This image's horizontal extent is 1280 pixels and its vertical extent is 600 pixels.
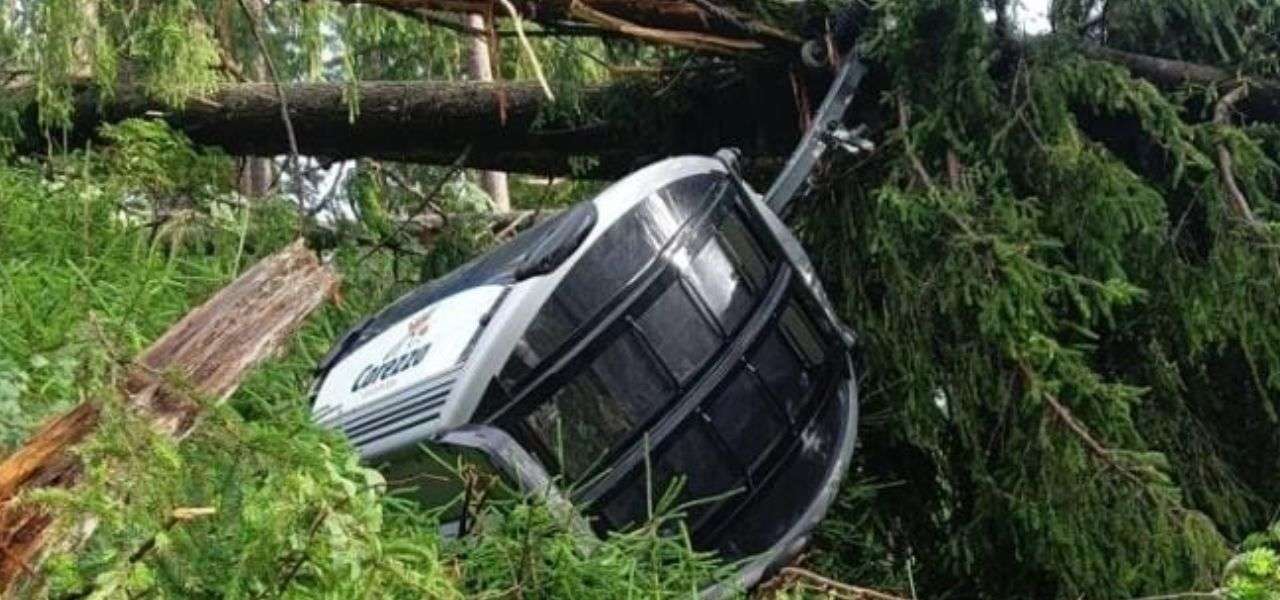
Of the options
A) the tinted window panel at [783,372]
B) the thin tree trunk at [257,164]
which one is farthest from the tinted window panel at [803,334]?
the thin tree trunk at [257,164]

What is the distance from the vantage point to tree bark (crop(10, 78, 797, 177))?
6.66 meters

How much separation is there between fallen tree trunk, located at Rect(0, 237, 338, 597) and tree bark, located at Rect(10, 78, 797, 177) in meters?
3.36

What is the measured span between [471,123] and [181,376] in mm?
4236

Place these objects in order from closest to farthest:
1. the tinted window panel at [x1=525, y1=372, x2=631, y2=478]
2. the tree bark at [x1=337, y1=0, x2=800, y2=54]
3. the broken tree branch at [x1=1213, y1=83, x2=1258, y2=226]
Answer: the tinted window panel at [x1=525, y1=372, x2=631, y2=478]
the broken tree branch at [x1=1213, y1=83, x2=1258, y2=226]
the tree bark at [x1=337, y1=0, x2=800, y2=54]

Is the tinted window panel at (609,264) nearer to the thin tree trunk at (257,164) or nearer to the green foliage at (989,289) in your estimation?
the green foliage at (989,289)

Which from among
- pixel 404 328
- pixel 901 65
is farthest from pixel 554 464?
pixel 901 65

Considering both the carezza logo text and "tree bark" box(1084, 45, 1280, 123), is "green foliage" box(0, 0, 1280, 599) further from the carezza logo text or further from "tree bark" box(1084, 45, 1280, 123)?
the carezza logo text

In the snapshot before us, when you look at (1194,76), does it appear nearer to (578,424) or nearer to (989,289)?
(989,289)

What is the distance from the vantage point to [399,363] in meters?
4.42

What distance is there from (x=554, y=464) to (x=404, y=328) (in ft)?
2.68

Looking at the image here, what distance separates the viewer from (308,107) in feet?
22.8

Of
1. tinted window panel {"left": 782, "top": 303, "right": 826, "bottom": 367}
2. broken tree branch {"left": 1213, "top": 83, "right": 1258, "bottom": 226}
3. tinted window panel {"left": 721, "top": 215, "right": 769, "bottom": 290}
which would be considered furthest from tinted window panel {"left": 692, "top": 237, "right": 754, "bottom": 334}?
broken tree branch {"left": 1213, "top": 83, "right": 1258, "bottom": 226}

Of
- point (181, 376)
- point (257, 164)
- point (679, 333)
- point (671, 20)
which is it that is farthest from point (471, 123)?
point (257, 164)

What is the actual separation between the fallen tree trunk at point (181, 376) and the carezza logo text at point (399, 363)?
85cm
